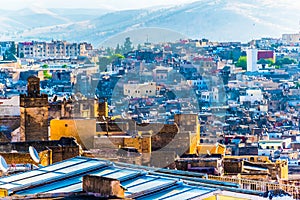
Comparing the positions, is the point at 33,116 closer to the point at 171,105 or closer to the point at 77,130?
the point at 77,130

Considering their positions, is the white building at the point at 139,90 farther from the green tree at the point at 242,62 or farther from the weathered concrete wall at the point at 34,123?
the weathered concrete wall at the point at 34,123

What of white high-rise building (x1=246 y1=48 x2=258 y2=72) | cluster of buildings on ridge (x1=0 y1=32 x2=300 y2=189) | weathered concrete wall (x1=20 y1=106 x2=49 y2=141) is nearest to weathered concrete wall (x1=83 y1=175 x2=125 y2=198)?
cluster of buildings on ridge (x1=0 y1=32 x2=300 y2=189)

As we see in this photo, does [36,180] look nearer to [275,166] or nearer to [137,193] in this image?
[137,193]

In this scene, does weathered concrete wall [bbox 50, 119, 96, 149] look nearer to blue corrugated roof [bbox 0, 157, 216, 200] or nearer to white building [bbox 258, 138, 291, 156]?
blue corrugated roof [bbox 0, 157, 216, 200]

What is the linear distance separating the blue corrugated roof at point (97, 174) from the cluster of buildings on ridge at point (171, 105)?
627cm

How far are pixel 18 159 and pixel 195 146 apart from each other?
23.1ft

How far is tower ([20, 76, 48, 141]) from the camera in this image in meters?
23.6

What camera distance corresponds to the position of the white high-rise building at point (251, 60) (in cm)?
10531

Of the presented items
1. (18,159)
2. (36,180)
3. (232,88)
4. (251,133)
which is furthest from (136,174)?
(232,88)

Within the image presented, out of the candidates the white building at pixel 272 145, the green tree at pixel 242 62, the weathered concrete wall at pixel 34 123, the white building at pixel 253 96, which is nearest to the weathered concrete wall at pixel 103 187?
the weathered concrete wall at pixel 34 123

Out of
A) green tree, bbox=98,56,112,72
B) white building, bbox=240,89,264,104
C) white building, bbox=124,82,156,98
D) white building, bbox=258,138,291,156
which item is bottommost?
white building, bbox=258,138,291,156

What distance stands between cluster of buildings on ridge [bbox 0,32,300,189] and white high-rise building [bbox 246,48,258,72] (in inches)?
4.3

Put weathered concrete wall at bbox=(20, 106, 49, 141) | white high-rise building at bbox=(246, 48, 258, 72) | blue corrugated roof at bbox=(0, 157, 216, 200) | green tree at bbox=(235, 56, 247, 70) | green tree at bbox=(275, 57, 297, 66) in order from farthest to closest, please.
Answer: green tree at bbox=(275, 57, 297, 66) < green tree at bbox=(235, 56, 247, 70) < white high-rise building at bbox=(246, 48, 258, 72) < weathered concrete wall at bbox=(20, 106, 49, 141) < blue corrugated roof at bbox=(0, 157, 216, 200)

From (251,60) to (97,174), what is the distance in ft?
319
